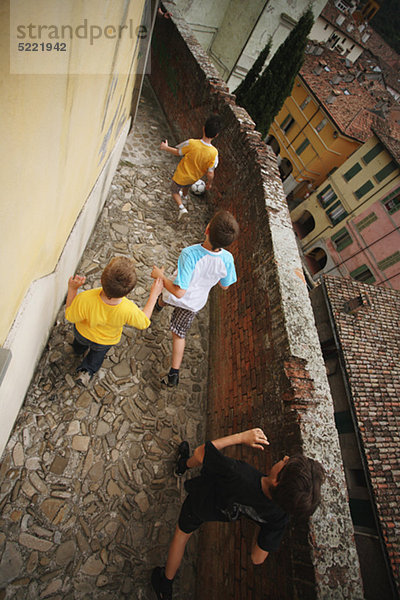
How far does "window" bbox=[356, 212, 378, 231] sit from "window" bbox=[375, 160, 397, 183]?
2.09 metres

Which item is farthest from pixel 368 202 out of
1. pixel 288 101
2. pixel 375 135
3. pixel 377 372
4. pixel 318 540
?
pixel 318 540

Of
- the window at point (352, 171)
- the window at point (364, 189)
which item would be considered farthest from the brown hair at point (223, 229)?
the window at point (352, 171)

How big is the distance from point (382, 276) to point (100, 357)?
64.1 ft

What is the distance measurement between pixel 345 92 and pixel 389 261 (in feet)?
44.1

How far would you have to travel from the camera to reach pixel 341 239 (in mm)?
20359

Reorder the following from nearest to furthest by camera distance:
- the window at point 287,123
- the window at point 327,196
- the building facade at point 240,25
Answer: the building facade at point 240,25 < the window at point 327,196 < the window at point 287,123

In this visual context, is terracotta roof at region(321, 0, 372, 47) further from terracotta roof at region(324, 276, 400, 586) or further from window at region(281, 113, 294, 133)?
terracotta roof at region(324, 276, 400, 586)

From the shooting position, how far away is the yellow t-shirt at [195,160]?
16.2ft

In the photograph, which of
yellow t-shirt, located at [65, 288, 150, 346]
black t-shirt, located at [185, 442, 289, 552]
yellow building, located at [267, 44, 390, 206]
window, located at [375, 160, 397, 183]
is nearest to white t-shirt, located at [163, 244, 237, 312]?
yellow t-shirt, located at [65, 288, 150, 346]

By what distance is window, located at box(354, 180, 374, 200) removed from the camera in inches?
732

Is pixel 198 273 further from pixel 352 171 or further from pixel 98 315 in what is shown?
pixel 352 171

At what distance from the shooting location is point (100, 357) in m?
3.19

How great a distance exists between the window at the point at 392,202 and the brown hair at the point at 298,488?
1987cm

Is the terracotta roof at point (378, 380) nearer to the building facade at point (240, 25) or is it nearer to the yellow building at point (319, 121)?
the building facade at point (240, 25)
